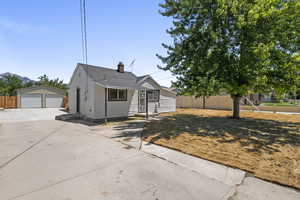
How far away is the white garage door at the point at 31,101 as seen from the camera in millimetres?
19062

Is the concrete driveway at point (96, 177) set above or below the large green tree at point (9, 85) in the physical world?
below

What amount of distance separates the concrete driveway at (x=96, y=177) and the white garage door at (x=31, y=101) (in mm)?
19660

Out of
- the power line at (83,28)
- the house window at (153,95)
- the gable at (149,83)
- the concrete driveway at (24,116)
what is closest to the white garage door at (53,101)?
the concrete driveway at (24,116)

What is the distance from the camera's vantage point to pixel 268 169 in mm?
3061

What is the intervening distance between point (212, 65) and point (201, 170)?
20.7ft

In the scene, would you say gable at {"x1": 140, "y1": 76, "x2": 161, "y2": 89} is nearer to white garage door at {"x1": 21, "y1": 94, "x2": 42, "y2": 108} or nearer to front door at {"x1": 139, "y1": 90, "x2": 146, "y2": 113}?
front door at {"x1": 139, "y1": 90, "x2": 146, "y2": 113}

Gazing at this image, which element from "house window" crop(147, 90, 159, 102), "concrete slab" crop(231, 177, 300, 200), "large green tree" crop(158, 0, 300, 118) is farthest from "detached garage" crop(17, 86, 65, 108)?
"concrete slab" crop(231, 177, 300, 200)

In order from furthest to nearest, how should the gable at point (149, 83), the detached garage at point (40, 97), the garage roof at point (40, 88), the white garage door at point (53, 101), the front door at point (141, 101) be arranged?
the white garage door at point (53, 101) → the detached garage at point (40, 97) → the garage roof at point (40, 88) → the gable at point (149, 83) → the front door at point (141, 101)

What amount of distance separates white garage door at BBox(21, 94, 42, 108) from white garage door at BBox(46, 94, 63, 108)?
37.5 inches

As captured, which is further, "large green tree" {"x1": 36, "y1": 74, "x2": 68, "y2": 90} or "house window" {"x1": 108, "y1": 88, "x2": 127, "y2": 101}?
"large green tree" {"x1": 36, "y1": 74, "x2": 68, "y2": 90}

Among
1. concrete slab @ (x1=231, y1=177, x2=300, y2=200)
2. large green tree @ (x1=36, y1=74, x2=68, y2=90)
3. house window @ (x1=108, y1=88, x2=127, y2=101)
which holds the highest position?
large green tree @ (x1=36, y1=74, x2=68, y2=90)

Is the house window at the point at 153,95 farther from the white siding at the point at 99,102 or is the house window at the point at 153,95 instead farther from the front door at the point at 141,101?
the white siding at the point at 99,102

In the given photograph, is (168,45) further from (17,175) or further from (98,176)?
(17,175)

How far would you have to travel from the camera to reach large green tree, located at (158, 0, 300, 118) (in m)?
6.90
